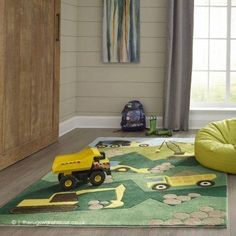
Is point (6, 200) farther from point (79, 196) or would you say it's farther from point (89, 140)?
point (89, 140)

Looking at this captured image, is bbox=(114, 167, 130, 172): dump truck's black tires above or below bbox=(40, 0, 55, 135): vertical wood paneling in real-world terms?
below

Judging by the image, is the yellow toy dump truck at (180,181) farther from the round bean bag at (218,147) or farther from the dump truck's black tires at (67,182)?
the dump truck's black tires at (67,182)

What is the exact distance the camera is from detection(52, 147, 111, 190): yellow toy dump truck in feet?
9.89

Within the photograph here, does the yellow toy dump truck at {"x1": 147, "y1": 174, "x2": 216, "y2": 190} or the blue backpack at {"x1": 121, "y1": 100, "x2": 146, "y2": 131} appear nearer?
the yellow toy dump truck at {"x1": 147, "y1": 174, "x2": 216, "y2": 190}

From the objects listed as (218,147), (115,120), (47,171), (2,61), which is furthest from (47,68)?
(218,147)

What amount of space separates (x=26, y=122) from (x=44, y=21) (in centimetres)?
112

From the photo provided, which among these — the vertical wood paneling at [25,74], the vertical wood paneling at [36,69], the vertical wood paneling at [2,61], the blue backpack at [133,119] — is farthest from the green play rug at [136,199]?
the blue backpack at [133,119]

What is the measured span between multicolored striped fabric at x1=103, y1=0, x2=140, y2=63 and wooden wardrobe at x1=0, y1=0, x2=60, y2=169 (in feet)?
3.97

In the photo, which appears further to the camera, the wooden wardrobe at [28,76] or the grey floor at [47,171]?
→ the wooden wardrobe at [28,76]

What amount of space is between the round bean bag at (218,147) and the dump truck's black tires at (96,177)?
0.97 m

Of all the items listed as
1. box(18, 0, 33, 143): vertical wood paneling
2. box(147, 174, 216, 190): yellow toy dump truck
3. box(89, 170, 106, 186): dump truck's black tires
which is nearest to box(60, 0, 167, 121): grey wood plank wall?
box(18, 0, 33, 143): vertical wood paneling

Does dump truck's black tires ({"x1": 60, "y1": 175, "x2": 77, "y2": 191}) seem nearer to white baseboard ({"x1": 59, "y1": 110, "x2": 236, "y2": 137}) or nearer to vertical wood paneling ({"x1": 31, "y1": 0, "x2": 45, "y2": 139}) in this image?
vertical wood paneling ({"x1": 31, "y1": 0, "x2": 45, "y2": 139})

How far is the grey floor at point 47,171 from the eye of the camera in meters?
2.26

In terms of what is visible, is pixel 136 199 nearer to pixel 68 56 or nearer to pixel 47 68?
pixel 47 68
